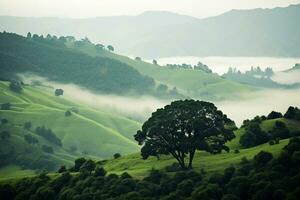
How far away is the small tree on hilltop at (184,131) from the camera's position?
11044 centimetres

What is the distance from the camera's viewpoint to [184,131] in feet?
367

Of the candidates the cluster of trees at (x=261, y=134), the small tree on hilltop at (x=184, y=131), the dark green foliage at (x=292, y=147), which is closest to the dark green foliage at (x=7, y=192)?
the small tree on hilltop at (x=184, y=131)

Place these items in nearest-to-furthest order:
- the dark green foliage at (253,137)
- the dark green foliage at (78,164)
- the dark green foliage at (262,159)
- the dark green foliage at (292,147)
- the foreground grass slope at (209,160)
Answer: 1. the dark green foliage at (262,159)
2. the dark green foliage at (292,147)
3. the foreground grass slope at (209,160)
4. the dark green foliage at (253,137)
5. the dark green foliage at (78,164)

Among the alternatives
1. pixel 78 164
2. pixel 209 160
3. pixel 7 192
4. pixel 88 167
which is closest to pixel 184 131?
pixel 209 160

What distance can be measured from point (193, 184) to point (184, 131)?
16.7 metres

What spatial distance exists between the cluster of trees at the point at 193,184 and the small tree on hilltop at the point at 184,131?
7.00 metres

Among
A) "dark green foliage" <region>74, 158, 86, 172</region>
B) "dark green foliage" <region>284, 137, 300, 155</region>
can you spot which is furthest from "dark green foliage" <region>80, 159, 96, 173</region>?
"dark green foliage" <region>284, 137, 300, 155</region>

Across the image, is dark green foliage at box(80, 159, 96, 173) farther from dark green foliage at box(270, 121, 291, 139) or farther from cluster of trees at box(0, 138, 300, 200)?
dark green foliage at box(270, 121, 291, 139)

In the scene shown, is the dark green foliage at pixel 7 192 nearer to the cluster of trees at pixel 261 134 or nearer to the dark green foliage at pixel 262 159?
the dark green foliage at pixel 262 159

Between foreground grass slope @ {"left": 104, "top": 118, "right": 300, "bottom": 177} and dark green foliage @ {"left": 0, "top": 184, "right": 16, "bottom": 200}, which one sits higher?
foreground grass slope @ {"left": 104, "top": 118, "right": 300, "bottom": 177}

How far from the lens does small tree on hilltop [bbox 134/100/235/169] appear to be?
4348 inches

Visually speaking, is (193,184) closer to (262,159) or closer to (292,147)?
(262,159)

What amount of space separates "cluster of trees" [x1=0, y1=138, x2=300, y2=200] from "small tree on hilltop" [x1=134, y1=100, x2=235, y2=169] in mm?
6998

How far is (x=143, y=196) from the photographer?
97.6 metres
